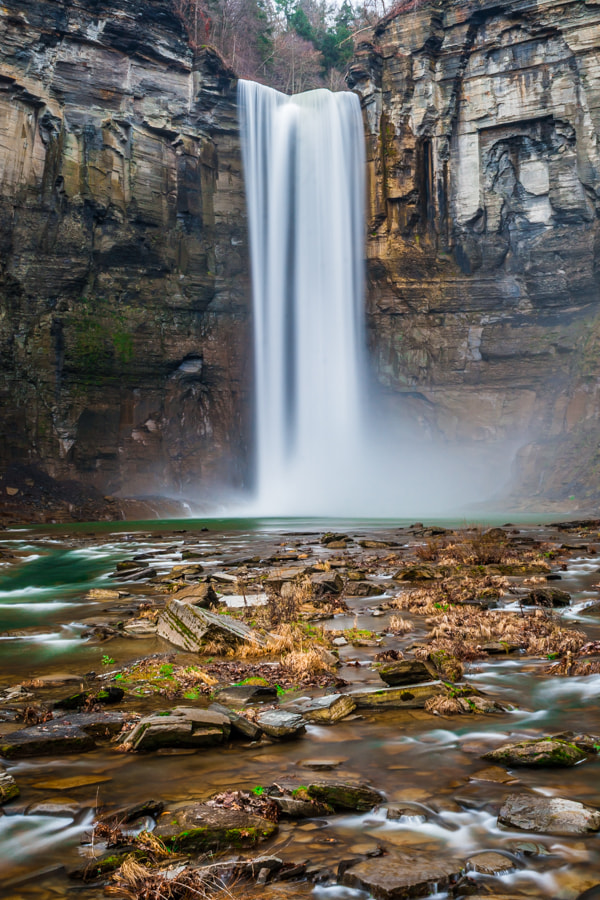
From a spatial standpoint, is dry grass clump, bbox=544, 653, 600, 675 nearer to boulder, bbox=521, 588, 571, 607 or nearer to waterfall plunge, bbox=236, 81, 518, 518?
boulder, bbox=521, 588, 571, 607

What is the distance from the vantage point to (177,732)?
4.25 m

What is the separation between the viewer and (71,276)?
117ft

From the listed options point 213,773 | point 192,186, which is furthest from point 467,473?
point 213,773

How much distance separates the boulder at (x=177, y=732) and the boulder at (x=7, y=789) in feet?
2.47

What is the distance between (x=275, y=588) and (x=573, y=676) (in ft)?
17.6

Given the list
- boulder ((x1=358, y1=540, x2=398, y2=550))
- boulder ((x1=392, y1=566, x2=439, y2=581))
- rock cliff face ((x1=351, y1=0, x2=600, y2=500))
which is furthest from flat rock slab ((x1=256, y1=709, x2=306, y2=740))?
rock cliff face ((x1=351, y1=0, x2=600, y2=500))

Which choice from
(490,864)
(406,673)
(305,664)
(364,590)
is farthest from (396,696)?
(364,590)

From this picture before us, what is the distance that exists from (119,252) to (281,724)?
3567cm

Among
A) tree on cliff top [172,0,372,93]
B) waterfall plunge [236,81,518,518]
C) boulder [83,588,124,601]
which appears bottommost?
boulder [83,588,124,601]

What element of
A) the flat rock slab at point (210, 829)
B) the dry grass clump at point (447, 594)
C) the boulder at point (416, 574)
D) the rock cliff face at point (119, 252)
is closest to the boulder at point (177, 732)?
the flat rock slab at point (210, 829)

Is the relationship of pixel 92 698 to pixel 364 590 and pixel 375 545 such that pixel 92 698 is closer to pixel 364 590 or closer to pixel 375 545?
pixel 364 590

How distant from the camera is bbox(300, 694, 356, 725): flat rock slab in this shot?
4828 mm

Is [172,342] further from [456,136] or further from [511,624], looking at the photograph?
[511,624]

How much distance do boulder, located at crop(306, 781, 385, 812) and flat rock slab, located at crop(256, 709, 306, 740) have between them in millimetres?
962
